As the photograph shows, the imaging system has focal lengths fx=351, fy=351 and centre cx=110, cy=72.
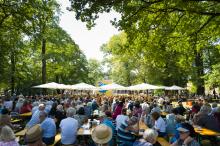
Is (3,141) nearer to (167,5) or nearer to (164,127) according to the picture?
(164,127)

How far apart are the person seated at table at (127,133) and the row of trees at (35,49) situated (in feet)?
43.1

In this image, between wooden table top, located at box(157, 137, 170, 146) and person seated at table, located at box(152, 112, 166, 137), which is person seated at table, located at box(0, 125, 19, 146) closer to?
wooden table top, located at box(157, 137, 170, 146)

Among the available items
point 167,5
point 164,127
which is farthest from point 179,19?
point 164,127

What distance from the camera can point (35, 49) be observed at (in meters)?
24.5

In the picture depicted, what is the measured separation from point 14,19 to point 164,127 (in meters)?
13.2

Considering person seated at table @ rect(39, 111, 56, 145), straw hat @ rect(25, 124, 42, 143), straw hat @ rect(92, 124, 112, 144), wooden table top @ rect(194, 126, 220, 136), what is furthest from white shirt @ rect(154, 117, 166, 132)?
straw hat @ rect(25, 124, 42, 143)

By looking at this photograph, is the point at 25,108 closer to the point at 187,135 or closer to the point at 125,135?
the point at 125,135

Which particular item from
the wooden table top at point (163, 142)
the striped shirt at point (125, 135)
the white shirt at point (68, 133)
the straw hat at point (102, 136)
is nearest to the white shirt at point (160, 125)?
the wooden table top at point (163, 142)

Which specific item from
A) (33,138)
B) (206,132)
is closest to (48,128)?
(206,132)

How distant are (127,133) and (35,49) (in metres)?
16.3

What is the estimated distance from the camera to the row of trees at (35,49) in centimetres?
2134

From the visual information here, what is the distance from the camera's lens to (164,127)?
12.3 meters

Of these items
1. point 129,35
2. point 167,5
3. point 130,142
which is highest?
point 167,5

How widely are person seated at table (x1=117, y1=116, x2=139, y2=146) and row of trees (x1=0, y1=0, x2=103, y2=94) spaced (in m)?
13.1
